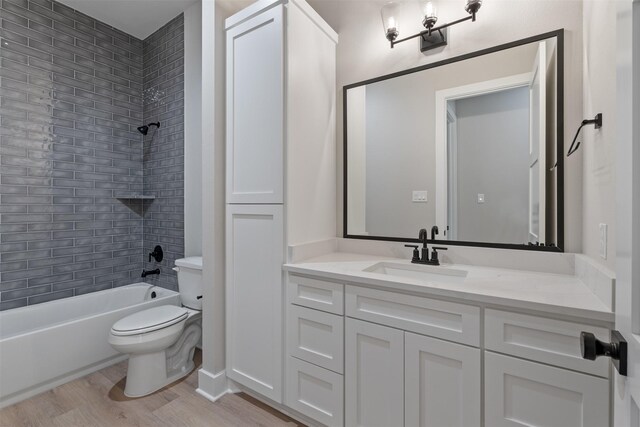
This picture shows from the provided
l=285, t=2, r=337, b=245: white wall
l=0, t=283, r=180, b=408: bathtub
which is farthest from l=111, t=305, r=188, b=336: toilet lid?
l=285, t=2, r=337, b=245: white wall

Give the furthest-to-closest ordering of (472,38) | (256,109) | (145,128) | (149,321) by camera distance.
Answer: (145,128) < (149,321) < (256,109) < (472,38)

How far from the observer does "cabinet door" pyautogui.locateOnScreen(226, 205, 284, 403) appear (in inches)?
64.8

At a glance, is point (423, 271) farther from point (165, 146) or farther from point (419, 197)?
point (165, 146)

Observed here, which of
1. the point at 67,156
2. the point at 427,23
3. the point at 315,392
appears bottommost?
the point at 315,392

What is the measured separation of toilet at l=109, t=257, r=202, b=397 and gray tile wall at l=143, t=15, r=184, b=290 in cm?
71

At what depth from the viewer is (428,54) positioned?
1746 mm

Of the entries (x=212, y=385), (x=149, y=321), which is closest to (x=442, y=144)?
(x=212, y=385)

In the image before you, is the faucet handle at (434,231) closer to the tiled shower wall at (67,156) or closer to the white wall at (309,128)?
the white wall at (309,128)

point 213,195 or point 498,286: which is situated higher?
point 213,195

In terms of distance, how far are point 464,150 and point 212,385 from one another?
2.04 m

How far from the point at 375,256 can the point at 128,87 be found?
2914 millimetres

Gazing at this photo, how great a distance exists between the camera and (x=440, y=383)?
1.19 metres

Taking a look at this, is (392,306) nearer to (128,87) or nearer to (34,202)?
(34,202)

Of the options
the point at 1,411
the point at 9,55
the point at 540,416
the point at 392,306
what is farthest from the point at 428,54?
the point at 1,411
